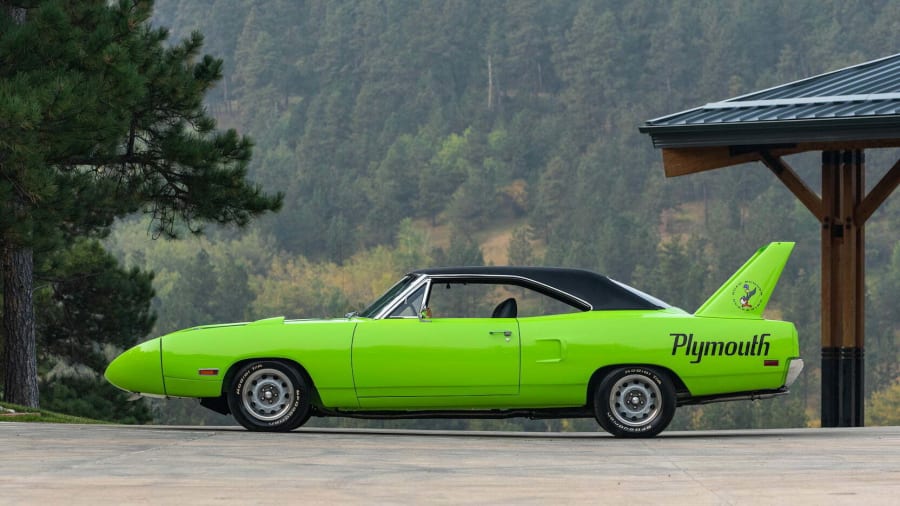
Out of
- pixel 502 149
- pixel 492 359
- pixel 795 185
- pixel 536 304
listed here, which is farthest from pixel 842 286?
pixel 502 149

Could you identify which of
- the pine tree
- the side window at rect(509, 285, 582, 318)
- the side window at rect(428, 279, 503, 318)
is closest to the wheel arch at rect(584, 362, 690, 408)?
the pine tree

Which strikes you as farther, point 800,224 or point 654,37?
point 654,37

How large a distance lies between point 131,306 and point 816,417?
9095 centimetres

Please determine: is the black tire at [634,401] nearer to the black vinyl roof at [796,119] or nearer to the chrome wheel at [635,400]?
the chrome wheel at [635,400]

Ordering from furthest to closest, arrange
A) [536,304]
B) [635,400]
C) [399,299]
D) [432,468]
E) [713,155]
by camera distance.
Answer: [536,304]
[713,155]
[399,299]
[635,400]
[432,468]

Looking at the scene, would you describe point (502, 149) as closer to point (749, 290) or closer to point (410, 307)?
point (749, 290)

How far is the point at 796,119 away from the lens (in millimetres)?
14852

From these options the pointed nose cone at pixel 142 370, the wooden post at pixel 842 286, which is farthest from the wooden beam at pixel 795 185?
the pointed nose cone at pixel 142 370

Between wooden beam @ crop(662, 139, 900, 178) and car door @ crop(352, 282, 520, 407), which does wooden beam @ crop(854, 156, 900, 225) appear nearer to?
wooden beam @ crop(662, 139, 900, 178)

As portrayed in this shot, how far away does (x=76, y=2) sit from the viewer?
20.5 m

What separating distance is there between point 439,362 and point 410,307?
544mm

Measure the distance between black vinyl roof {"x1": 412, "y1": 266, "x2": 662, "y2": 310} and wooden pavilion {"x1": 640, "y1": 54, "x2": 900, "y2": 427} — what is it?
3867 mm

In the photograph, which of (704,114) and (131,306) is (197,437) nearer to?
(704,114)

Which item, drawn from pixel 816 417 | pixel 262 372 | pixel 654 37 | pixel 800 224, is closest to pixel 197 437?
pixel 262 372
